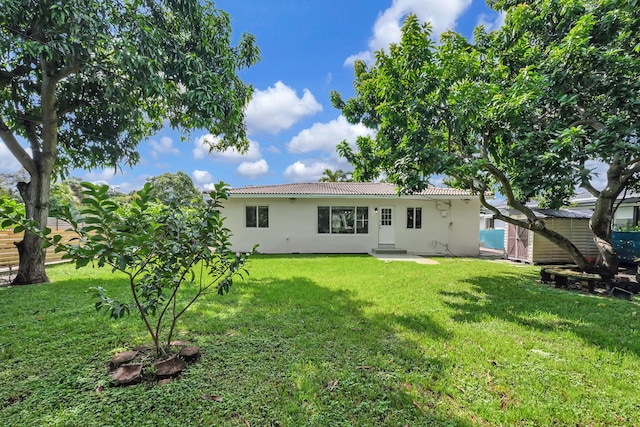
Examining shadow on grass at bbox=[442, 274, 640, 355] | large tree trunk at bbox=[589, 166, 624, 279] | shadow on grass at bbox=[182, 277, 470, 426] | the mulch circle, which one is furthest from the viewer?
large tree trunk at bbox=[589, 166, 624, 279]

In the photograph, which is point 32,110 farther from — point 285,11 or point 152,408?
point 152,408

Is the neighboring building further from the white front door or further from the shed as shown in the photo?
the white front door

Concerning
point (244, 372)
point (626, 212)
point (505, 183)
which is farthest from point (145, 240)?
point (626, 212)

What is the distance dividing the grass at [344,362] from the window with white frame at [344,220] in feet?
24.9

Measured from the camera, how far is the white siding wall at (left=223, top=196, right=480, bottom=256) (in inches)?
518

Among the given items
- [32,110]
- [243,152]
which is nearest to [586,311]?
[243,152]

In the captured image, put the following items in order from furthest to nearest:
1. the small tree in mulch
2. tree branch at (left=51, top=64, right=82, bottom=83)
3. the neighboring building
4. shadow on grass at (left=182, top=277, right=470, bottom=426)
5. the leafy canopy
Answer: the neighboring building
tree branch at (left=51, top=64, right=82, bottom=83)
the leafy canopy
shadow on grass at (left=182, top=277, right=470, bottom=426)
the small tree in mulch

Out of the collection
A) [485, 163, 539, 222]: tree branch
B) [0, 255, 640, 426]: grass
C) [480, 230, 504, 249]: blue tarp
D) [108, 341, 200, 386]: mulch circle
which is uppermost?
[485, 163, 539, 222]: tree branch

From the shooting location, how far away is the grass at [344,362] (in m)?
2.28

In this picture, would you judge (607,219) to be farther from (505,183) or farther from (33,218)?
(33,218)

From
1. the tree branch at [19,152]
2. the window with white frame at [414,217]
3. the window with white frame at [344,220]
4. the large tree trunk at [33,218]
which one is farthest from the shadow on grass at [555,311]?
the tree branch at [19,152]

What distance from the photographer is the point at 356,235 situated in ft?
43.9

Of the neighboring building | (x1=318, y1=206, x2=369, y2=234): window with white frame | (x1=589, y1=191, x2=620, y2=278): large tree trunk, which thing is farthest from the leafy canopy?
the neighboring building

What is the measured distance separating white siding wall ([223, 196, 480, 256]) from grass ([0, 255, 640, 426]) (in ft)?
24.1
